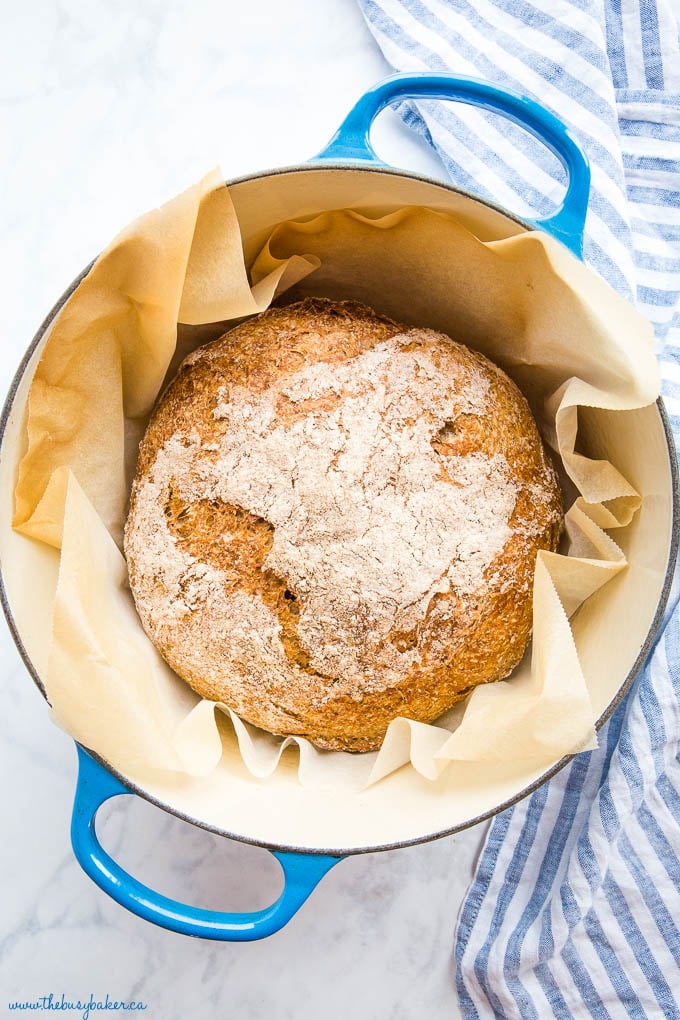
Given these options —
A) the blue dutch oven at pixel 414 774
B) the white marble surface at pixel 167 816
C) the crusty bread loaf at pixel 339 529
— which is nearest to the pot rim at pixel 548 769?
the blue dutch oven at pixel 414 774

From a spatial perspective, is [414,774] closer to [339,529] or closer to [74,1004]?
[339,529]

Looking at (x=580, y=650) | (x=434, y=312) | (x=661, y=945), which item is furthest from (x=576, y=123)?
(x=661, y=945)

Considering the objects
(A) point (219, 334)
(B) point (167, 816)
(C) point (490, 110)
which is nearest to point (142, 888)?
(B) point (167, 816)

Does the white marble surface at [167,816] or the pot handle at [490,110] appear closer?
the pot handle at [490,110]

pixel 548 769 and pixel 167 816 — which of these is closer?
pixel 548 769

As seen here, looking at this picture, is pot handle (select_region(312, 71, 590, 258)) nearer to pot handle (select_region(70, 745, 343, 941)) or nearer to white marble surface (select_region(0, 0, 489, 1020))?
white marble surface (select_region(0, 0, 489, 1020))

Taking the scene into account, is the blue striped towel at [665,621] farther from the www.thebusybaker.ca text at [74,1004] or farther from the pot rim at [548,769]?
the www.thebusybaker.ca text at [74,1004]

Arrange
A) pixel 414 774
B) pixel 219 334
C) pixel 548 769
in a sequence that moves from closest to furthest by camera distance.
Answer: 1. pixel 548 769
2. pixel 414 774
3. pixel 219 334
